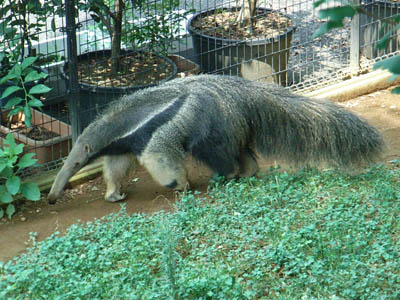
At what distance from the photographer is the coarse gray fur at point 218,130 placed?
19.0 ft

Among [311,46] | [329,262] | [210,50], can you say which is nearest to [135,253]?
[329,262]

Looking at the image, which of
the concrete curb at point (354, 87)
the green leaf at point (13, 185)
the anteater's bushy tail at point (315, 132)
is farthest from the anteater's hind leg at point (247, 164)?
the green leaf at point (13, 185)

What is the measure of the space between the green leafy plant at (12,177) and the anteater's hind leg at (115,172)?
2.40ft

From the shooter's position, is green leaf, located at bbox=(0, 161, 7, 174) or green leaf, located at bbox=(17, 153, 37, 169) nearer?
green leaf, located at bbox=(0, 161, 7, 174)

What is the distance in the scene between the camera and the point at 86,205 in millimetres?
6340

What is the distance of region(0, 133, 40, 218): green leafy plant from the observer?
5836 millimetres

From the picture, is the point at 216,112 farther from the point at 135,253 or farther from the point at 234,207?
the point at 135,253

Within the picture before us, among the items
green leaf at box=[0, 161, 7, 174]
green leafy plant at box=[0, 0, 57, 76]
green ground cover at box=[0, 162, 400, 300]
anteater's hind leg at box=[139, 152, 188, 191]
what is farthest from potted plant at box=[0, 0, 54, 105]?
green ground cover at box=[0, 162, 400, 300]

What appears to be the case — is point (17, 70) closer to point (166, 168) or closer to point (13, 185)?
point (13, 185)

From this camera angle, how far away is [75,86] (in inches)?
256

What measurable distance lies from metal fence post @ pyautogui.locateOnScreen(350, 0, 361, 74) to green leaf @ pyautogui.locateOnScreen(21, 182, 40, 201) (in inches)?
187

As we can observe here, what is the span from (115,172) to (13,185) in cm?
103

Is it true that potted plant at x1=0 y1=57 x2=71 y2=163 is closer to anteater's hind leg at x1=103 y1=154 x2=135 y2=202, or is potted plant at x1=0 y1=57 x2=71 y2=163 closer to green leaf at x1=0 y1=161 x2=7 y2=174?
green leaf at x1=0 y1=161 x2=7 y2=174

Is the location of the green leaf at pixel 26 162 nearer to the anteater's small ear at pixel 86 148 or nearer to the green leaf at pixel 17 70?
the anteater's small ear at pixel 86 148
